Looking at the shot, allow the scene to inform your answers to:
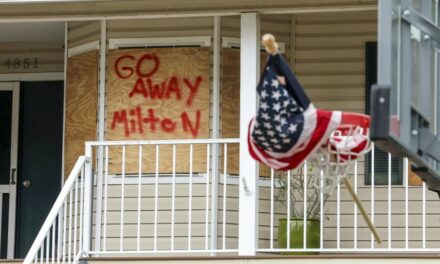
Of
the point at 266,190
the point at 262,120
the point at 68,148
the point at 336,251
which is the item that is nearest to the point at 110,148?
the point at 68,148

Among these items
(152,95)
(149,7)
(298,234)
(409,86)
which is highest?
(149,7)

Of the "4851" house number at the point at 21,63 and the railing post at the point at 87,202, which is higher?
the "4851" house number at the point at 21,63

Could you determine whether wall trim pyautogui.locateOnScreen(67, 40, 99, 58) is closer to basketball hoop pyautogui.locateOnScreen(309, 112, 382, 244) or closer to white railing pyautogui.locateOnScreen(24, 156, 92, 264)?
white railing pyautogui.locateOnScreen(24, 156, 92, 264)

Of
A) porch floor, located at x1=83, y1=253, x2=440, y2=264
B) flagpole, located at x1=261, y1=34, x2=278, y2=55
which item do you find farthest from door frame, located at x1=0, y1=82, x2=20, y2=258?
flagpole, located at x1=261, y1=34, x2=278, y2=55

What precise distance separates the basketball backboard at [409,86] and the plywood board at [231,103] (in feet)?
12.2

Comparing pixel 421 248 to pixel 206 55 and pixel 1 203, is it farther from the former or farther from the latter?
pixel 1 203

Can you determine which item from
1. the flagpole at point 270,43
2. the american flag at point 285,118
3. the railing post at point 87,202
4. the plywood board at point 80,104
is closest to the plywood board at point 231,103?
the plywood board at point 80,104

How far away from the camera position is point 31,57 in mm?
13953

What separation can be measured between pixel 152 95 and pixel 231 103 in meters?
0.75

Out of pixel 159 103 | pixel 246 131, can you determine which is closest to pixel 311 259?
pixel 246 131

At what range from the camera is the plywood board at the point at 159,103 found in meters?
12.3

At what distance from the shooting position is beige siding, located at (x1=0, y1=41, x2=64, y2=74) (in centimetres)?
1386

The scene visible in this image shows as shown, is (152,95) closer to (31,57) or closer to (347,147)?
(31,57)

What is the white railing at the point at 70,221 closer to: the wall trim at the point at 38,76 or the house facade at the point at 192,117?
the house facade at the point at 192,117
